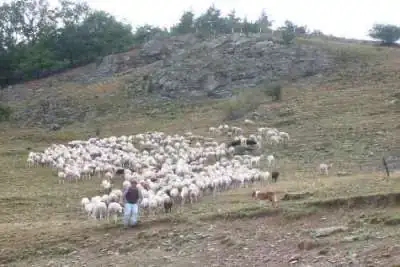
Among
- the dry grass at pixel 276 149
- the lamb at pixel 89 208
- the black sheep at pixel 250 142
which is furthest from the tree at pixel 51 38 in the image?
the lamb at pixel 89 208

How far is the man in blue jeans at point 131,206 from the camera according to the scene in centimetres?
1977

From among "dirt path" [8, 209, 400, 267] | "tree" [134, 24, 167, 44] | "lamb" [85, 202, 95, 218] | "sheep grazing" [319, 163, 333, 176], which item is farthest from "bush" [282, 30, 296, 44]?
"dirt path" [8, 209, 400, 267]

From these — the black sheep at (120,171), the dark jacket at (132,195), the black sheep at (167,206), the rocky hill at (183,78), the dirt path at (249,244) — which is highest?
the rocky hill at (183,78)

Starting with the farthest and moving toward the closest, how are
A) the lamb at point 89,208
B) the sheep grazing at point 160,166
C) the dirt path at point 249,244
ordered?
the sheep grazing at point 160,166 < the lamb at point 89,208 < the dirt path at point 249,244

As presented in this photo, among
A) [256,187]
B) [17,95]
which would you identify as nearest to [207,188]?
[256,187]

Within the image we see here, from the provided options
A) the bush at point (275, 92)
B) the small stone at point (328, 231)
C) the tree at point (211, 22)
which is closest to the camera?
the small stone at point (328, 231)

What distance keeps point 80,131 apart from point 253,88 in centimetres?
1769

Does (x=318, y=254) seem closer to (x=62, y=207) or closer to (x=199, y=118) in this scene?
(x=62, y=207)

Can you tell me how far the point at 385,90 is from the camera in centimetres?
5244

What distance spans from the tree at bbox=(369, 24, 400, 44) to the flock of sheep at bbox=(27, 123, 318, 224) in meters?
42.5

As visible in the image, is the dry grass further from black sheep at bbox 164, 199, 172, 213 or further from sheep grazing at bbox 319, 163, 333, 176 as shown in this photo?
black sheep at bbox 164, 199, 172, 213

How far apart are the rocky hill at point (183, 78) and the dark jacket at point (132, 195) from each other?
140 feet

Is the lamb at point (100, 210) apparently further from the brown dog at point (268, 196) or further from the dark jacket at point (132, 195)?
the brown dog at point (268, 196)

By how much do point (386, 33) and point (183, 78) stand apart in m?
30.0
